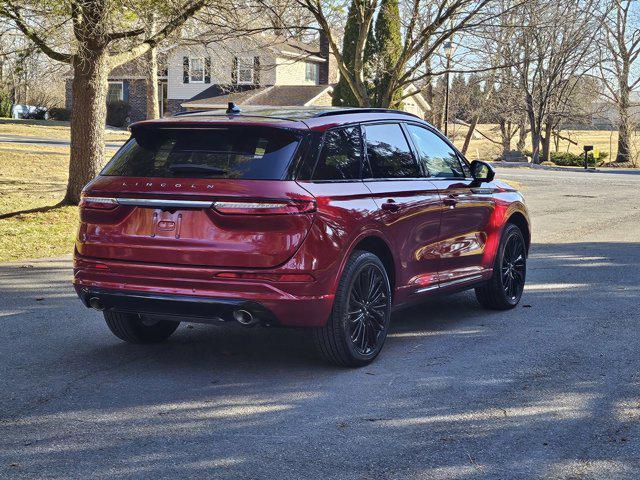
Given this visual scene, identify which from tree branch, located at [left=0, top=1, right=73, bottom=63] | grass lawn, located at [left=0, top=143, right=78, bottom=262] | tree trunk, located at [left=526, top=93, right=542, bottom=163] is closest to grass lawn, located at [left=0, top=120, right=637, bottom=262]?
grass lawn, located at [left=0, top=143, right=78, bottom=262]

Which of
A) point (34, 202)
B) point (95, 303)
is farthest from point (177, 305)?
point (34, 202)

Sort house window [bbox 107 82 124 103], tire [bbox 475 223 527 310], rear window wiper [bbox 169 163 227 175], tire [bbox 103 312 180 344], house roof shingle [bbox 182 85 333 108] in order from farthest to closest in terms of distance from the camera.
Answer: house window [bbox 107 82 124 103], house roof shingle [bbox 182 85 333 108], tire [bbox 475 223 527 310], tire [bbox 103 312 180 344], rear window wiper [bbox 169 163 227 175]

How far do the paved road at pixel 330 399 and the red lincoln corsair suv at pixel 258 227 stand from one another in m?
0.47

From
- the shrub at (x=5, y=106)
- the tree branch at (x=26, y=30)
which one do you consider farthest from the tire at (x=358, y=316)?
the shrub at (x=5, y=106)

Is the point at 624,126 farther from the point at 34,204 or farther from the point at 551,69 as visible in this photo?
the point at 34,204

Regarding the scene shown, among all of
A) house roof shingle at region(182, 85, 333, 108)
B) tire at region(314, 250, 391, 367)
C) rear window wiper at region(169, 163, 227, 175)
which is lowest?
tire at region(314, 250, 391, 367)

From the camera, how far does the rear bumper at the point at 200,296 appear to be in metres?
6.21

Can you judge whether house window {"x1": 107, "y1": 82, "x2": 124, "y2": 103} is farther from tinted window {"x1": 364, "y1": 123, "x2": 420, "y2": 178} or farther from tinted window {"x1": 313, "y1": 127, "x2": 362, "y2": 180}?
tinted window {"x1": 313, "y1": 127, "x2": 362, "y2": 180}

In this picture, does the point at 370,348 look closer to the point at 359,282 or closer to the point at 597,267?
the point at 359,282

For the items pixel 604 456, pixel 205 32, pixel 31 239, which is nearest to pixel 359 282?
pixel 604 456

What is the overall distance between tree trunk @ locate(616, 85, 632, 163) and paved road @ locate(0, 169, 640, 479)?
153 ft

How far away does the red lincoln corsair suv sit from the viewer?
6211 millimetres

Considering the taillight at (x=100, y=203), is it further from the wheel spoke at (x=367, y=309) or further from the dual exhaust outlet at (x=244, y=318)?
the wheel spoke at (x=367, y=309)

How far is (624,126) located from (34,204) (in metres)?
42.1
